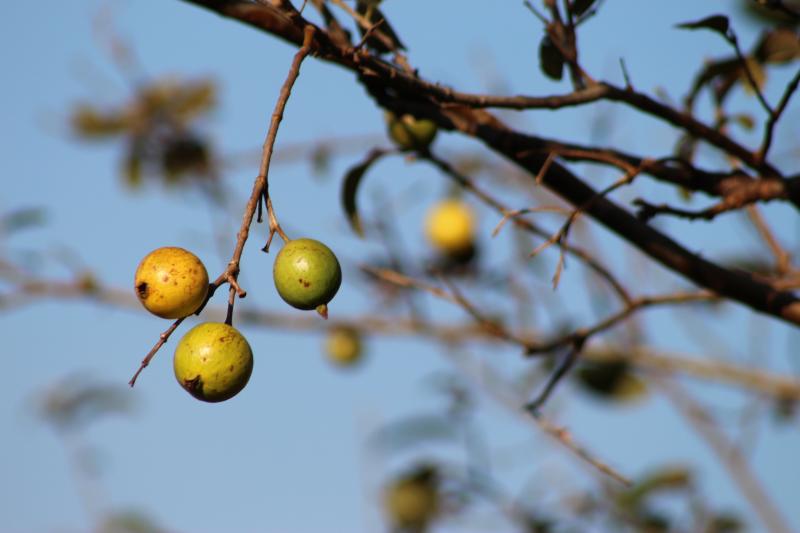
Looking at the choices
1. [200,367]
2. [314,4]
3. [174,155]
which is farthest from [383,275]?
[174,155]

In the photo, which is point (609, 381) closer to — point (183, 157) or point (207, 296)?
point (183, 157)

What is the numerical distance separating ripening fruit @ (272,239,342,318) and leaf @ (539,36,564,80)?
632mm

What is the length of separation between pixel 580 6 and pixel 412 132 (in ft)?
1.10

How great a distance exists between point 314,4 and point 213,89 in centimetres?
315

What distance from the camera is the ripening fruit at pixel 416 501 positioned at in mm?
2889

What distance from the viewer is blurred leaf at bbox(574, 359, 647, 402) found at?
318 centimetres

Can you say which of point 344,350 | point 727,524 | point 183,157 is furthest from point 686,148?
point 344,350

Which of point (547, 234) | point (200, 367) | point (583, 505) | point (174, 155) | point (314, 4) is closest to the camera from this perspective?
point (200, 367)

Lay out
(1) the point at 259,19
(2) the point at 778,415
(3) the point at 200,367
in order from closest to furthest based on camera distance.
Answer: (3) the point at 200,367, (1) the point at 259,19, (2) the point at 778,415

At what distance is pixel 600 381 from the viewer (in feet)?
10.7

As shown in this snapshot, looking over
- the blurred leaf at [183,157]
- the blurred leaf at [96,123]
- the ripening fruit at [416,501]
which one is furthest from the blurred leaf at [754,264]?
the blurred leaf at [96,123]

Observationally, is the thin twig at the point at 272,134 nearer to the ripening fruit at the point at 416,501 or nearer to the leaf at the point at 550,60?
the leaf at the point at 550,60

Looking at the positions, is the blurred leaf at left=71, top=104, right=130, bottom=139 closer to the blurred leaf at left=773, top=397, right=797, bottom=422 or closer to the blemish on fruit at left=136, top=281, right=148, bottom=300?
the blurred leaf at left=773, top=397, right=797, bottom=422

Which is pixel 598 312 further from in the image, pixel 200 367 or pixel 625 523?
pixel 200 367
